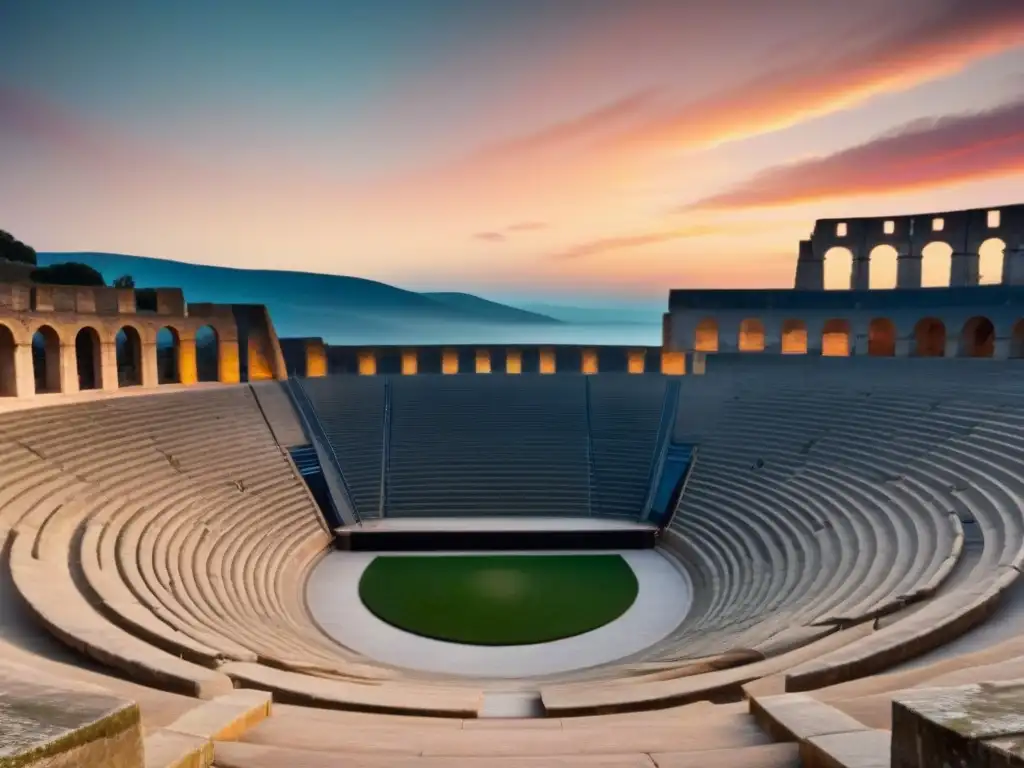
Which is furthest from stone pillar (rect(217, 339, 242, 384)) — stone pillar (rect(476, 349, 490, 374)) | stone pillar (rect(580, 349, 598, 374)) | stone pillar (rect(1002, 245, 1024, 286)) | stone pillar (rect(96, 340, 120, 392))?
stone pillar (rect(1002, 245, 1024, 286))

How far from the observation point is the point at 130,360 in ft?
86.3

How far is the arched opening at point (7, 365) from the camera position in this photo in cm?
1850

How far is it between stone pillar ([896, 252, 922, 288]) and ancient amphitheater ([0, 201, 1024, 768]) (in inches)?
4.2

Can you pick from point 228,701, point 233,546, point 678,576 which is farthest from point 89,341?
point 228,701

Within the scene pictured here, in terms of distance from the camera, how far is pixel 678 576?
621 inches

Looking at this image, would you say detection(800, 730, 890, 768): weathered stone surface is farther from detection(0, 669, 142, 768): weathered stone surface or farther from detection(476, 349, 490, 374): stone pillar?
detection(476, 349, 490, 374): stone pillar

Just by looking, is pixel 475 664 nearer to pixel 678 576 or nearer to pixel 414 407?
pixel 678 576

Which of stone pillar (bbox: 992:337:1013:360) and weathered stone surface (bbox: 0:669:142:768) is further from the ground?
stone pillar (bbox: 992:337:1013:360)

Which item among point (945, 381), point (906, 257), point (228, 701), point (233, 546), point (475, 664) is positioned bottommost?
point (475, 664)

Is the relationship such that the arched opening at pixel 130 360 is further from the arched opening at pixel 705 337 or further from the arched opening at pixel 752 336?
the arched opening at pixel 752 336

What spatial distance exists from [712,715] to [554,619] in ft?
28.8

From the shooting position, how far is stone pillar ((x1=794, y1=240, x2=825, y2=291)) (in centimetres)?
2912

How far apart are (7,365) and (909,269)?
33623 mm

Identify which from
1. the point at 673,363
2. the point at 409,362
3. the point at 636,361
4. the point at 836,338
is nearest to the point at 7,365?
the point at 409,362
